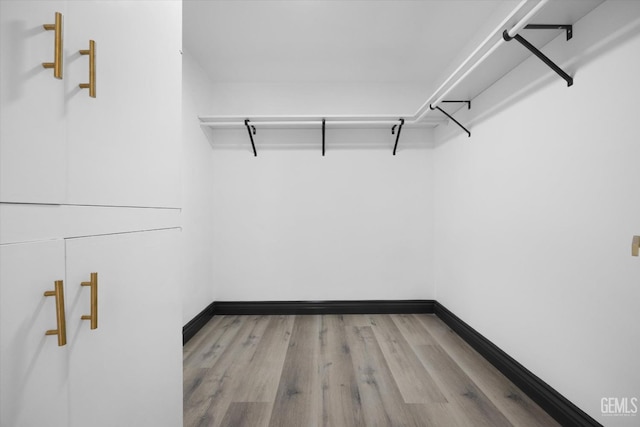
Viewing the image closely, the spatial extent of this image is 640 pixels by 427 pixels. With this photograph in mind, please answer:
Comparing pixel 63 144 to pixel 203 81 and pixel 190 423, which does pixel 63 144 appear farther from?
pixel 203 81

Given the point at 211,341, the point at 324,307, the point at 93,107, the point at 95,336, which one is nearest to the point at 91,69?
the point at 93,107

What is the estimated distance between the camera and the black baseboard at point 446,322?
1.46 metres

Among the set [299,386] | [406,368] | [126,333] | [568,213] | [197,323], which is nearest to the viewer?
[126,333]

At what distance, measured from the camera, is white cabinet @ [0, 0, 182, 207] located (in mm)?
575

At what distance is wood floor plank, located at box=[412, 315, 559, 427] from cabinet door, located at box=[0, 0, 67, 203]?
6.87 feet

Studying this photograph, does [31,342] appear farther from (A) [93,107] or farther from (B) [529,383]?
(B) [529,383]

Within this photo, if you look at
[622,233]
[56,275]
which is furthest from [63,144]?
[622,233]

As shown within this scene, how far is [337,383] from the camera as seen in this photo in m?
1.81

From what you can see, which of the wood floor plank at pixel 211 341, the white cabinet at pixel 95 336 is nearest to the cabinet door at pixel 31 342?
the white cabinet at pixel 95 336

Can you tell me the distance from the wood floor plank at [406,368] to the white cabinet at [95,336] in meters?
1.27

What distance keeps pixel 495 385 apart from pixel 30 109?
2.39 meters

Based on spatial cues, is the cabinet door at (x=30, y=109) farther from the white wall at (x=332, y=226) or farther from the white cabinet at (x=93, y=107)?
the white wall at (x=332, y=226)

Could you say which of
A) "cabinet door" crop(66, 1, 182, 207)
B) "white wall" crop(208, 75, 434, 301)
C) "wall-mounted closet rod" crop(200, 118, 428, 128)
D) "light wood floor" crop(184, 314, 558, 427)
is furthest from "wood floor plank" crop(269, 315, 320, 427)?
"wall-mounted closet rod" crop(200, 118, 428, 128)

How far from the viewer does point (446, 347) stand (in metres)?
2.29
